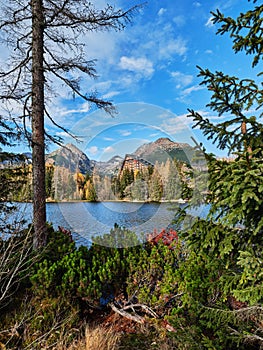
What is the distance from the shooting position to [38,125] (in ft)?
15.4

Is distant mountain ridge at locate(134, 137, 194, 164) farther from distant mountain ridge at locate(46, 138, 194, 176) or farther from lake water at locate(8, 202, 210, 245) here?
lake water at locate(8, 202, 210, 245)

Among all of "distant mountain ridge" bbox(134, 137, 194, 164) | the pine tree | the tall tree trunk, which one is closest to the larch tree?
the tall tree trunk

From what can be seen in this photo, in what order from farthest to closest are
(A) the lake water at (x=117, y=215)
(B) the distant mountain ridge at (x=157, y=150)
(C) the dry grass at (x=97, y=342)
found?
(A) the lake water at (x=117, y=215) < (B) the distant mountain ridge at (x=157, y=150) < (C) the dry grass at (x=97, y=342)

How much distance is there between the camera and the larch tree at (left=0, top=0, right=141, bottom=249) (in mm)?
4635

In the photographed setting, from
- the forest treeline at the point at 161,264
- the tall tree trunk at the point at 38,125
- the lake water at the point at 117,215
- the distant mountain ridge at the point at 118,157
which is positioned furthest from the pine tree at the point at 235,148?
the tall tree trunk at the point at 38,125

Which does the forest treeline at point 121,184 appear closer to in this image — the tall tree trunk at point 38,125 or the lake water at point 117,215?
the lake water at point 117,215

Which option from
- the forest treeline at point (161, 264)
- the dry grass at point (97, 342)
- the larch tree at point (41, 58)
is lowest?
the dry grass at point (97, 342)

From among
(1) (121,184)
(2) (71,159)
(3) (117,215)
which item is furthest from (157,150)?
(2) (71,159)

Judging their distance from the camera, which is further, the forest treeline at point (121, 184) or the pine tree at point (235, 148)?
the forest treeline at point (121, 184)

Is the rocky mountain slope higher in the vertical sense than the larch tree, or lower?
lower

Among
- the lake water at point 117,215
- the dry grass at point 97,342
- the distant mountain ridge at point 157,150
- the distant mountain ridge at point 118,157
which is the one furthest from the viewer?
the lake water at point 117,215

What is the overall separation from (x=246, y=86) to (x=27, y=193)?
4.47 metres

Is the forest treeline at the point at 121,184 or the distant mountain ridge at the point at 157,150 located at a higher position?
the distant mountain ridge at the point at 157,150

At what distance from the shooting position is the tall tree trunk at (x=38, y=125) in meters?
4.54
